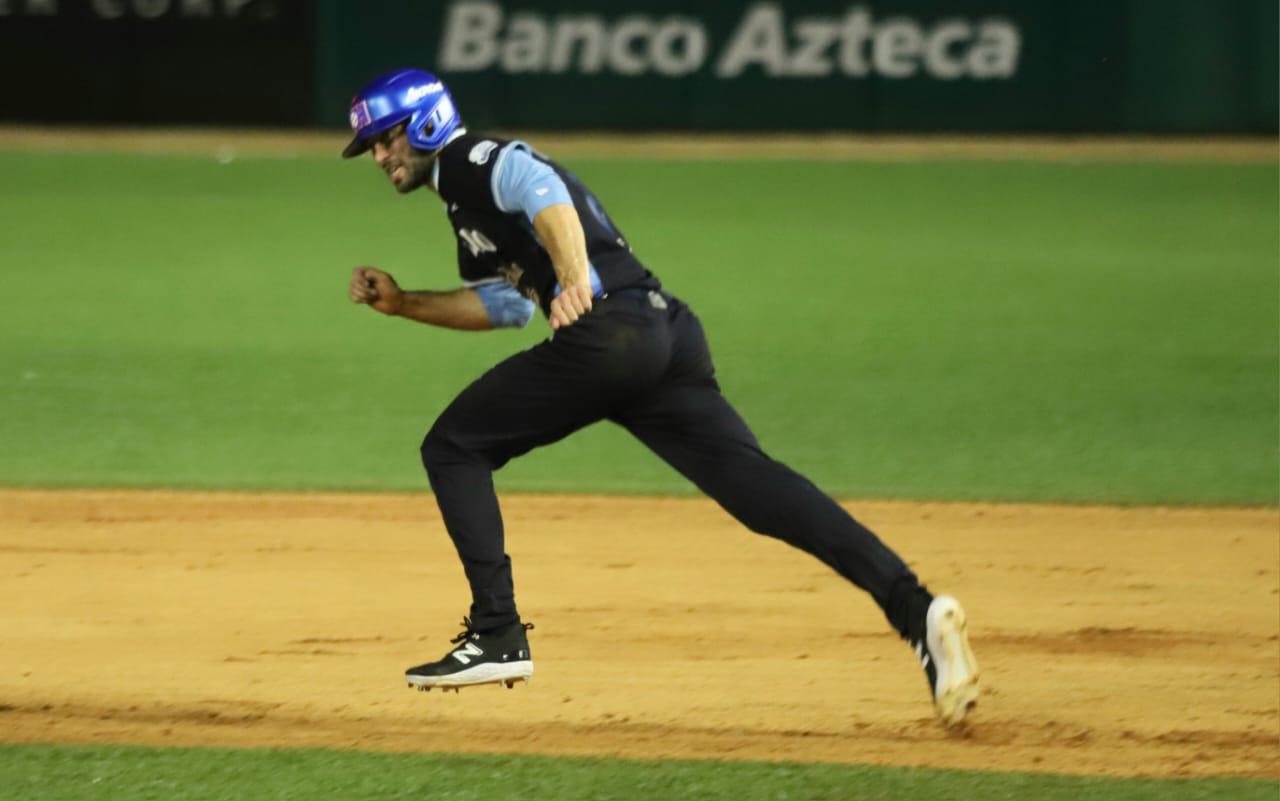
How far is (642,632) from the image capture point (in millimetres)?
6824

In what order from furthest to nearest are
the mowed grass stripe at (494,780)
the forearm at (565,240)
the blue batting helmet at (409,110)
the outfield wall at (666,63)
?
1. the outfield wall at (666,63)
2. the blue batting helmet at (409,110)
3. the forearm at (565,240)
4. the mowed grass stripe at (494,780)

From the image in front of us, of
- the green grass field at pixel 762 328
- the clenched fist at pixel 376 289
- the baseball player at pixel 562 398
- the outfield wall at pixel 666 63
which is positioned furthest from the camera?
the outfield wall at pixel 666 63

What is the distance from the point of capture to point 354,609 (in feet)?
23.2

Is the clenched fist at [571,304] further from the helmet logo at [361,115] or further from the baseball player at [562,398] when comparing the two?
the helmet logo at [361,115]

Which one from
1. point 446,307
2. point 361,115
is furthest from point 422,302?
point 361,115

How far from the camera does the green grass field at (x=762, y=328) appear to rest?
9.40 meters

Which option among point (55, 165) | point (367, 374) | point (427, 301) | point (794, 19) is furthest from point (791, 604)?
point (794, 19)

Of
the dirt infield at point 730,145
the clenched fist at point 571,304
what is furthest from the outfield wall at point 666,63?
the clenched fist at point 571,304

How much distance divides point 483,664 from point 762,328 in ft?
23.0

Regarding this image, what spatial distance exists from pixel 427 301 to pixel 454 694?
1180mm

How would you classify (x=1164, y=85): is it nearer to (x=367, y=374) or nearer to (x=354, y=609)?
(x=367, y=374)

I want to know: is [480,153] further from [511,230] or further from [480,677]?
[480,677]

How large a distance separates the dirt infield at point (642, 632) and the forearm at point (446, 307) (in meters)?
1.12

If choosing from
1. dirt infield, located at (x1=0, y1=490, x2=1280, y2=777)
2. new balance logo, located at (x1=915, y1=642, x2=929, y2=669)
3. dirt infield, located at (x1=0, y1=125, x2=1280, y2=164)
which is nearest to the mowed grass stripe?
dirt infield, located at (x1=0, y1=490, x2=1280, y2=777)
